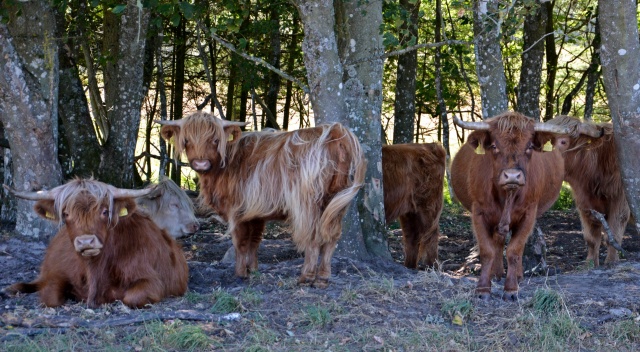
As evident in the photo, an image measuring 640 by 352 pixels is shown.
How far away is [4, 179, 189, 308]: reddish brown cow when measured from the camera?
6.98 m

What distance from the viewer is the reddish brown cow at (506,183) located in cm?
727

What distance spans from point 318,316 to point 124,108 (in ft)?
20.7

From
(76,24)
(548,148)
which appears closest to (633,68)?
(548,148)

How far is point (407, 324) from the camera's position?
6.37 metres

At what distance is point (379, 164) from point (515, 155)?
2231 mm

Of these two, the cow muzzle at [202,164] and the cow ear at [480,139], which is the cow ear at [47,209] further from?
the cow ear at [480,139]

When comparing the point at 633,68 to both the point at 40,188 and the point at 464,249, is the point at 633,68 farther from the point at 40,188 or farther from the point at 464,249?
the point at 40,188

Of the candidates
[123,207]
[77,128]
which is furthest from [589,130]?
[77,128]

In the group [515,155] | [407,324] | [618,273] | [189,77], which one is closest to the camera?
[407,324]

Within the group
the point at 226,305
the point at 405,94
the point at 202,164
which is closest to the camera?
the point at 226,305

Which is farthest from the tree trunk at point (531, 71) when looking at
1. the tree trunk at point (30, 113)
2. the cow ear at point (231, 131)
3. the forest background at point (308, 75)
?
the tree trunk at point (30, 113)

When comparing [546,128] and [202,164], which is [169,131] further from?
[546,128]

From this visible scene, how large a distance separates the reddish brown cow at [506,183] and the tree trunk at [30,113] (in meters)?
4.60

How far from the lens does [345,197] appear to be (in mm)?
7633
